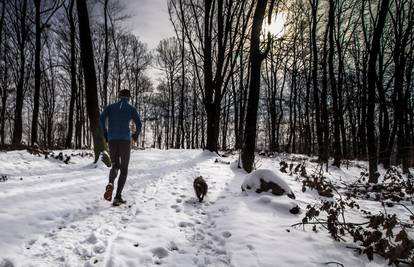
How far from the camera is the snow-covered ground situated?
3.59m

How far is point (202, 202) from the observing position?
20.6ft

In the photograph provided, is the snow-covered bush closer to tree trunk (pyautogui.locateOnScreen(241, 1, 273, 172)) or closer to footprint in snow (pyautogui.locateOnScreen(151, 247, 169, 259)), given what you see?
tree trunk (pyautogui.locateOnScreen(241, 1, 273, 172))

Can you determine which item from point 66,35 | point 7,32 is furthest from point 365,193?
point 7,32

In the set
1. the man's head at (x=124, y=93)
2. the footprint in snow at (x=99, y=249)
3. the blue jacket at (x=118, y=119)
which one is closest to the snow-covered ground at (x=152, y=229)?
the footprint in snow at (x=99, y=249)

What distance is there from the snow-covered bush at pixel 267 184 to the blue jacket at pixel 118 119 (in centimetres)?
272

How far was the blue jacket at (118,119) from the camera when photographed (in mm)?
5988

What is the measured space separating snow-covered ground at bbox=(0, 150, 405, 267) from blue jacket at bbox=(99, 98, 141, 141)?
1.27m

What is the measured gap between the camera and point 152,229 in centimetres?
455

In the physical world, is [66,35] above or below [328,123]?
above

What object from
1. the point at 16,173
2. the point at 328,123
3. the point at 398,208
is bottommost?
the point at 398,208

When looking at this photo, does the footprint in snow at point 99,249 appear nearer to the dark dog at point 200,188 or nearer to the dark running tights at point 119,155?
the dark running tights at point 119,155

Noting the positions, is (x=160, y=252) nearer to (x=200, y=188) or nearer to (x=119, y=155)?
(x=200, y=188)

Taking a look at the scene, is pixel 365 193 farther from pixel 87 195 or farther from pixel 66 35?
pixel 66 35

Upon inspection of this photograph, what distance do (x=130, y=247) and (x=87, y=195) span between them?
2.77m
